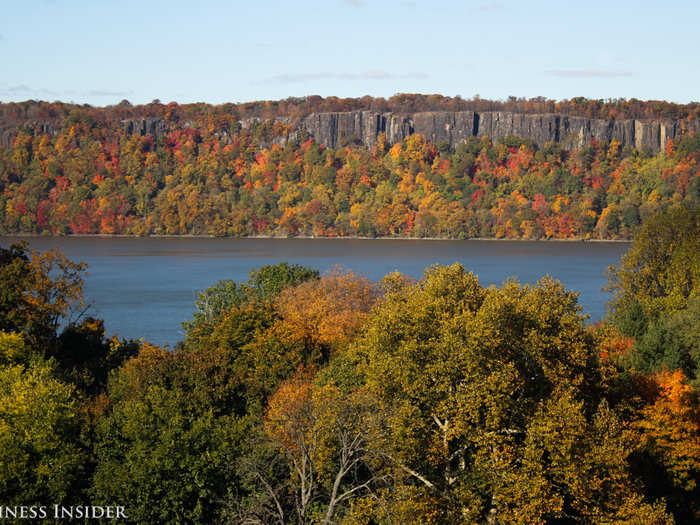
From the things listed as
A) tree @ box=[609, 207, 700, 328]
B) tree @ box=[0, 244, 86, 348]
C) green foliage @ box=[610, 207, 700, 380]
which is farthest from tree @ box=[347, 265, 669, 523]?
tree @ box=[609, 207, 700, 328]

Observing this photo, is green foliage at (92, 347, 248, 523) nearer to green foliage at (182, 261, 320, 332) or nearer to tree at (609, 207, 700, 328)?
green foliage at (182, 261, 320, 332)

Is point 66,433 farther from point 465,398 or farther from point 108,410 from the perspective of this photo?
point 465,398

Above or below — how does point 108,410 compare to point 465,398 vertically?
below

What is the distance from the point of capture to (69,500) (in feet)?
62.1

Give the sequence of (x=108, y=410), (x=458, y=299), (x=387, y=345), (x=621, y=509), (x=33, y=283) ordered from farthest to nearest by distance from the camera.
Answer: (x=33, y=283)
(x=108, y=410)
(x=458, y=299)
(x=387, y=345)
(x=621, y=509)

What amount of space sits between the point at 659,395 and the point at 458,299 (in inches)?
320

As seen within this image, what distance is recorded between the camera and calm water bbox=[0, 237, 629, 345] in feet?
231

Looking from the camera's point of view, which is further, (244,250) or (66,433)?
(244,250)

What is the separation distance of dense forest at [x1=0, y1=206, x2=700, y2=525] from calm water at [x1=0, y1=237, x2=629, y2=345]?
970 inches

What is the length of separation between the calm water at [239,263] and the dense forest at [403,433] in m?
24.6

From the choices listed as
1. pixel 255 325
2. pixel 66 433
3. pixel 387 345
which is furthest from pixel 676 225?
pixel 66 433

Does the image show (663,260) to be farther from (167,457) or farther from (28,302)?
(167,457)

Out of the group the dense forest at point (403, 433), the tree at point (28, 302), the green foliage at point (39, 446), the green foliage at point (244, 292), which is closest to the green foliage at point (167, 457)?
the dense forest at point (403, 433)

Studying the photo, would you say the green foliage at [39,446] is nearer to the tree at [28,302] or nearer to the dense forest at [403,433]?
the dense forest at [403,433]
